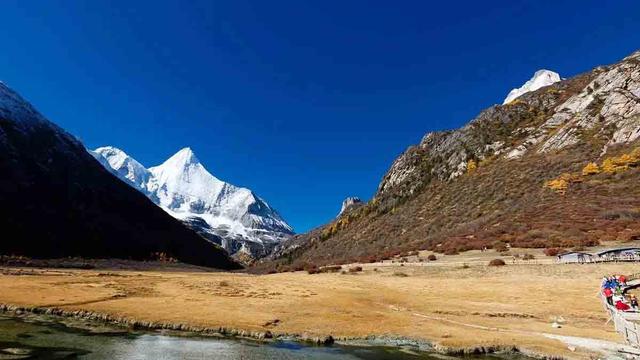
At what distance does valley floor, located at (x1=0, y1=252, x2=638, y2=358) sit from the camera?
34.9 metres

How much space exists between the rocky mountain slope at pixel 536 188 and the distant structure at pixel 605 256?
11.4m

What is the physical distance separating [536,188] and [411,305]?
88.6 m

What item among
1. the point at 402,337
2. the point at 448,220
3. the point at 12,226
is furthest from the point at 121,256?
the point at 402,337

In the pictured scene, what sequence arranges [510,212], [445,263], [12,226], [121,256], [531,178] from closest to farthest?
[445,263] < [510,212] < [531,178] < [12,226] < [121,256]

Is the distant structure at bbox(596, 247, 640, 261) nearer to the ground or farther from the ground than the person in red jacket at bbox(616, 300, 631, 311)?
farther from the ground

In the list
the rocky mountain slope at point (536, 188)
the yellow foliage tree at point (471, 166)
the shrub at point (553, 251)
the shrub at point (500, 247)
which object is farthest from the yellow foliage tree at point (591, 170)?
the yellow foliage tree at point (471, 166)

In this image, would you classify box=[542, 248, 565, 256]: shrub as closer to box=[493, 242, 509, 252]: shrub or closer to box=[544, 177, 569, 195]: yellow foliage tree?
box=[493, 242, 509, 252]: shrub

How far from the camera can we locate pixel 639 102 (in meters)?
134

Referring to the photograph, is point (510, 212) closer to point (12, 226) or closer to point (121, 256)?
point (121, 256)

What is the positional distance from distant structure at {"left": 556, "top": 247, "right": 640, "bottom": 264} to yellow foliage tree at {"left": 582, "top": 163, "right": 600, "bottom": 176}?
175ft

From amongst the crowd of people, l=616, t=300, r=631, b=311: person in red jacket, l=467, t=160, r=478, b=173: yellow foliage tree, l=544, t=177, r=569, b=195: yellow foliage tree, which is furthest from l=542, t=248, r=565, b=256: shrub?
l=467, t=160, r=478, b=173: yellow foliage tree

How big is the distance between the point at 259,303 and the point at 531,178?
107497 mm

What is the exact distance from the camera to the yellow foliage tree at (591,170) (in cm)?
11231

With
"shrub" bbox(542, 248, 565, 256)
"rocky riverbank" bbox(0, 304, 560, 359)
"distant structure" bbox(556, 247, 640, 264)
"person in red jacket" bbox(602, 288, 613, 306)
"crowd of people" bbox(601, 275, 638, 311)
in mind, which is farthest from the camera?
"shrub" bbox(542, 248, 565, 256)
